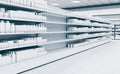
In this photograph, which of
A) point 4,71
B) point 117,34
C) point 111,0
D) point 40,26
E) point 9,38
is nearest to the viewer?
point 4,71

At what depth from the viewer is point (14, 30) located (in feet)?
11.1

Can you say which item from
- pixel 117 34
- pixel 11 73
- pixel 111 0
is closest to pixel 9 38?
pixel 11 73

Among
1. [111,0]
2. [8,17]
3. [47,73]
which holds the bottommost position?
[47,73]

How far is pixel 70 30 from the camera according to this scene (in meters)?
6.39

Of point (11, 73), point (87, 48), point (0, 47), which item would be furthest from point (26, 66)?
point (87, 48)

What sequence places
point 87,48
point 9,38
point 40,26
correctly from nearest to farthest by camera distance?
point 9,38
point 40,26
point 87,48

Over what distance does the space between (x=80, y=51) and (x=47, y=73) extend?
127 inches

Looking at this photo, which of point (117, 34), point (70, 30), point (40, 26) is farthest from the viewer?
point (117, 34)

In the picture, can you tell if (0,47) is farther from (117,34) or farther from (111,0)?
(117,34)

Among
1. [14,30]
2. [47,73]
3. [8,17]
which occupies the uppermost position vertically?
[8,17]

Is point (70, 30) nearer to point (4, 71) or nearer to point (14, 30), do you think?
point (14, 30)

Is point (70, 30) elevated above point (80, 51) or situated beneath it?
elevated above

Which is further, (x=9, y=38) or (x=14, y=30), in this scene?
(x=9, y=38)

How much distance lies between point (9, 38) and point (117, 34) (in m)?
15.2
